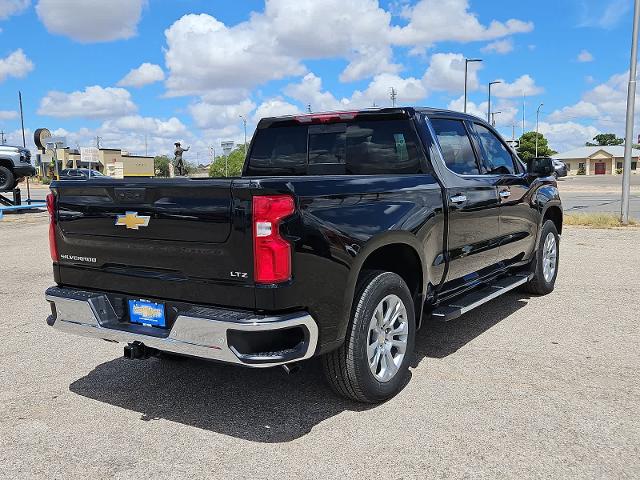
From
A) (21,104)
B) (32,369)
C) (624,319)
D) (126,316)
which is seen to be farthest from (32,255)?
(21,104)

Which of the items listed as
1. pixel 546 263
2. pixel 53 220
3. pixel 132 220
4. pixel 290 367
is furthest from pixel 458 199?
pixel 53 220

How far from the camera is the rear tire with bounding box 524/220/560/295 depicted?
6.74m

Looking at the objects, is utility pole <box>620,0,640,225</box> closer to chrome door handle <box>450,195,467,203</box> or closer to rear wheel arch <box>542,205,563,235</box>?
rear wheel arch <box>542,205,563,235</box>

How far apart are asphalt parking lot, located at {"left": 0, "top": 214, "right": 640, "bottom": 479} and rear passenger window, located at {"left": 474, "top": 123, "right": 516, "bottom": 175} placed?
1.48 metres

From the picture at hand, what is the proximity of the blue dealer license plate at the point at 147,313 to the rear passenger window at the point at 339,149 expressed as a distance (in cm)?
195

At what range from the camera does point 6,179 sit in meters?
19.5

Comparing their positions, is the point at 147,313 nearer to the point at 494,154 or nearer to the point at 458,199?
the point at 458,199

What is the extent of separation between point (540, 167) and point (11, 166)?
18.2 metres

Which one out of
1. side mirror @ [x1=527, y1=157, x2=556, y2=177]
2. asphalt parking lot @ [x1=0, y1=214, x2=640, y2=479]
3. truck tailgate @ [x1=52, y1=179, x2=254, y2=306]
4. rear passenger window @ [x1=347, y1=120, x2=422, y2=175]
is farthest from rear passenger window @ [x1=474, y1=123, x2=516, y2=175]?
truck tailgate @ [x1=52, y1=179, x2=254, y2=306]

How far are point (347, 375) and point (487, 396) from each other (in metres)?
1.00

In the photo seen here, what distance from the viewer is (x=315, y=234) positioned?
333cm

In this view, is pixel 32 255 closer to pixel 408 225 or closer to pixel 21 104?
pixel 408 225

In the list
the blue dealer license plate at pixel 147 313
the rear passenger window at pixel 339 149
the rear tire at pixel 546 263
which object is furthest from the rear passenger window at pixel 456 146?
the blue dealer license plate at pixel 147 313

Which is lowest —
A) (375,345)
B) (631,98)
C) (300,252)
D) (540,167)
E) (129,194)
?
(375,345)
